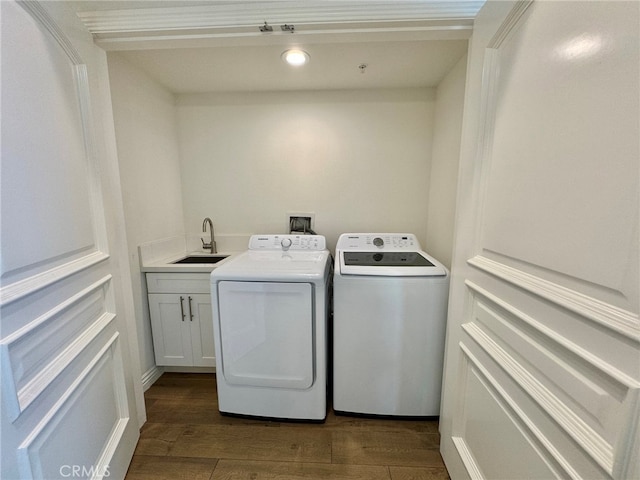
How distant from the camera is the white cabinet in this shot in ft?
5.75

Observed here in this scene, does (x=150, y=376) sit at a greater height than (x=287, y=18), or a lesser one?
lesser

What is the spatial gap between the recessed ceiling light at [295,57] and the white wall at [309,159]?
485 mm

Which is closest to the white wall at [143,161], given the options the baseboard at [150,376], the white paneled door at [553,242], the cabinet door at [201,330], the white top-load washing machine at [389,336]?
the baseboard at [150,376]

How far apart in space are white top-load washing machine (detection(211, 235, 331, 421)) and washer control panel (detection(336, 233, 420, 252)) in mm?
447

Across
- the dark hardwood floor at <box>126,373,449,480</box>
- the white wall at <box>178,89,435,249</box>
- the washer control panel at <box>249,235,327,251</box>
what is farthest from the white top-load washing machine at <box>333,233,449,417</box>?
the white wall at <box>178,89,435,249</box>

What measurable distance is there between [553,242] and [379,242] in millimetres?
1249

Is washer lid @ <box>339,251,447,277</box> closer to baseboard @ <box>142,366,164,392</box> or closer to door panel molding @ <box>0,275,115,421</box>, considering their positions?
door panel molding @ <box>0,275,115,421</box>

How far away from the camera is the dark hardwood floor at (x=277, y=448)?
1223mm

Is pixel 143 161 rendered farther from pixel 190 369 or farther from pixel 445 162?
pixel 445 162

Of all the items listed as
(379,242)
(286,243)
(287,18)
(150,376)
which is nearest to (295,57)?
(287,18)

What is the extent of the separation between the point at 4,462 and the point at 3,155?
0.79 m

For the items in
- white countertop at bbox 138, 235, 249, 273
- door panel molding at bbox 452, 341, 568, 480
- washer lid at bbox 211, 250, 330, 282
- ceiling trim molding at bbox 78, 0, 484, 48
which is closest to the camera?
door panel molding at bbox 452, 341, 568, 480

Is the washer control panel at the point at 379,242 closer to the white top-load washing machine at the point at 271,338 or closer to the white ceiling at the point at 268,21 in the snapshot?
the white top-load washing machine at the point at 271,338

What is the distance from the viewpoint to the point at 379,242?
1866 mm
